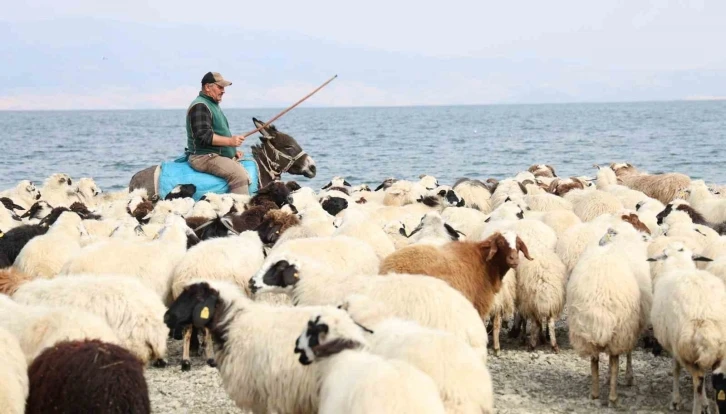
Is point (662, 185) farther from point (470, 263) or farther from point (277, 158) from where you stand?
point (470, 263)

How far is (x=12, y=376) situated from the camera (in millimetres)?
5383

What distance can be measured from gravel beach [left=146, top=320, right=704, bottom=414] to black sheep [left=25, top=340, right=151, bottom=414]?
182cm

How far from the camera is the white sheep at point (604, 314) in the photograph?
24.4 feet

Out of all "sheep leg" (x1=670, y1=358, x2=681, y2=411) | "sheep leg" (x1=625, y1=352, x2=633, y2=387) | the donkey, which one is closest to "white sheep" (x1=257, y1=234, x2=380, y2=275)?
"sheep leg" (x1=625, y1=352, x2=633, y2=387)

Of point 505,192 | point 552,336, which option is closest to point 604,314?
point 552,336

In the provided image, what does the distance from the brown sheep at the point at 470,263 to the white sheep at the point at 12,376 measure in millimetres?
3440

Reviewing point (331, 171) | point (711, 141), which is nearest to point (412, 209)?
point (331, 171)

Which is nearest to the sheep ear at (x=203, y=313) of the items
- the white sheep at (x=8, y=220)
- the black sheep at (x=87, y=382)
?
the black sheep at (x=87, y=382)

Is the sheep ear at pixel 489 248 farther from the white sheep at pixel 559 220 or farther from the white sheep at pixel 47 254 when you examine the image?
the white sheep at pixel 47 254

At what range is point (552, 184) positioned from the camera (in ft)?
58.8

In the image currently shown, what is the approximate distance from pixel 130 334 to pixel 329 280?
1.62 meters

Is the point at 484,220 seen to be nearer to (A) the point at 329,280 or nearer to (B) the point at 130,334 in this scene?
(A) the point at 329,280

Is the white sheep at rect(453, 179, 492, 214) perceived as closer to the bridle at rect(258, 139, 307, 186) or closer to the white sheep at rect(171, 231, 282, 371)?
the bridle at rect(258, 139, 307, 186)

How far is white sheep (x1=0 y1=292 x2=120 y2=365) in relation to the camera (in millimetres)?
6062
